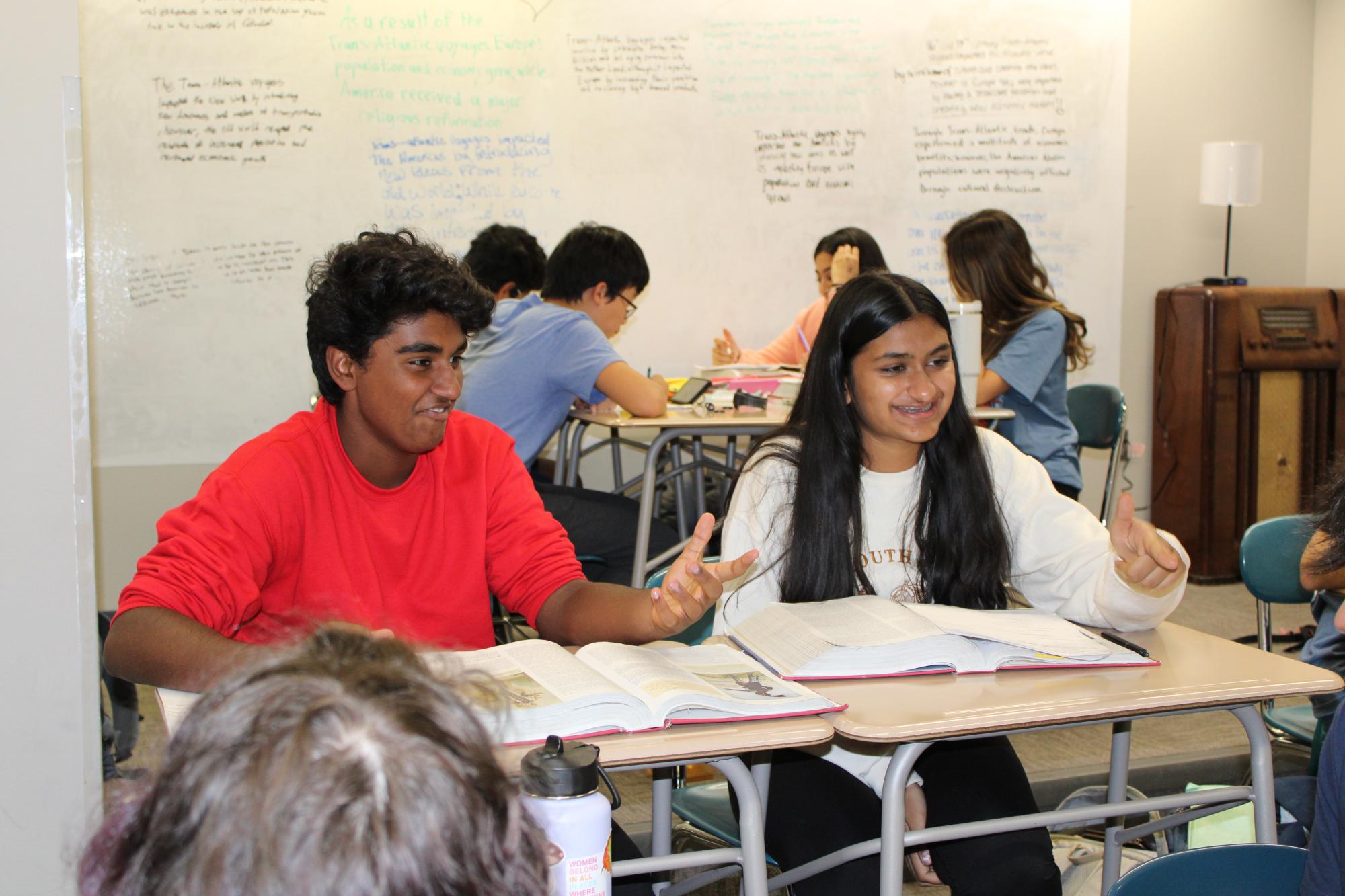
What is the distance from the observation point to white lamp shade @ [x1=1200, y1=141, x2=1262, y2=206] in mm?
4793

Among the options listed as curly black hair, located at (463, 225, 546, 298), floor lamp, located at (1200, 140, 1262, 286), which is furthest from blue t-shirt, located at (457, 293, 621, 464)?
floor lamp, located at (1200, 140, 1262, 286)

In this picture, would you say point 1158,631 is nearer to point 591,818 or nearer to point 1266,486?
point 591,818

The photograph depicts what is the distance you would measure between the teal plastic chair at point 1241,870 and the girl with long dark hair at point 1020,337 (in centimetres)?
233

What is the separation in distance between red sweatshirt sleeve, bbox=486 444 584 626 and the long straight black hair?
0.36 metres

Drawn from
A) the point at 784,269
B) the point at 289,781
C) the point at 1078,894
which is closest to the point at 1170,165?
the point at 784,269

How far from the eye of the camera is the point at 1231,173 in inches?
189

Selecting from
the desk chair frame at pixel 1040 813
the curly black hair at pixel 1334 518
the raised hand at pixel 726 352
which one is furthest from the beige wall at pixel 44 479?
the raised hand at pixel 726 352

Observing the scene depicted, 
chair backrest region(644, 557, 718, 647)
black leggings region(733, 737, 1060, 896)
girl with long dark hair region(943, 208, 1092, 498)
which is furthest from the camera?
girl with long dark hair region(943, 208, 1092, 498)

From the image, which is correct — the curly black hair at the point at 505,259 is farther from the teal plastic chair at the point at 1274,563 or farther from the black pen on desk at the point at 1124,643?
the black pen on desk at the point at 1124,643

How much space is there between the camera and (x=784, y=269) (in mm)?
4684

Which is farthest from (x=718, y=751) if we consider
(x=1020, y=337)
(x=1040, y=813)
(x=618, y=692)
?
(x=1020, y=337)

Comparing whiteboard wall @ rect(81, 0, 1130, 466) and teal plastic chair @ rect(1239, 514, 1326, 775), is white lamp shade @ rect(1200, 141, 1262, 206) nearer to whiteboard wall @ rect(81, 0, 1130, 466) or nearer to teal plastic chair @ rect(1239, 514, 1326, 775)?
whiteboard wall @ rect(81, 0, 1130, 466)

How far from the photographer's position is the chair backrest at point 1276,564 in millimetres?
2248

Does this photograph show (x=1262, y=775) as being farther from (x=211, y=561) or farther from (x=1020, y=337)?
(x=1020, y=337)
